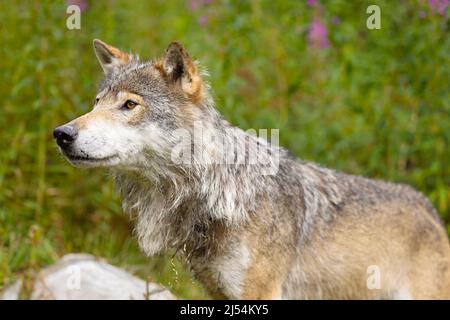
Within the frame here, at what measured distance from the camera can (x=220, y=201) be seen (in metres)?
5.06

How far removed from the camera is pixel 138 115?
4793mm

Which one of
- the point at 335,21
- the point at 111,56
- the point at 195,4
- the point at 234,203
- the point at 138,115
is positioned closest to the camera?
the point at 138,115

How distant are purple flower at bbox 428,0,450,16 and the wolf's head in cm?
298

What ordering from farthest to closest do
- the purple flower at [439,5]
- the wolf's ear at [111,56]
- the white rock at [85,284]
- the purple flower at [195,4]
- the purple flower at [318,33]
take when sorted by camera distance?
the purple flower at [195,4] < the purple flower at [318,33] < the purple flower at [439,5] < the white rock at [85,284] < the wolf's ear at [111,56]

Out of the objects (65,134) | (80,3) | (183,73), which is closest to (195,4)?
(80,3)

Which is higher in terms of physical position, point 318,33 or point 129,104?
point 318,33

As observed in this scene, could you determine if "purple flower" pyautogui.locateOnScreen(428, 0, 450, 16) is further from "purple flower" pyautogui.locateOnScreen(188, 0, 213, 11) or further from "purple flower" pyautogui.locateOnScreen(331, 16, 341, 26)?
"purple flower" pyautogui.locateOnScreen(188, 0, 213, 11)

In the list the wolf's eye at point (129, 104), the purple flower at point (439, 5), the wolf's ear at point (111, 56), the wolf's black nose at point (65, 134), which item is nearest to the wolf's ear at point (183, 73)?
the wolf's eye at point (129, 104)

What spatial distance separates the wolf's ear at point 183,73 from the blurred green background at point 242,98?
2179 mm

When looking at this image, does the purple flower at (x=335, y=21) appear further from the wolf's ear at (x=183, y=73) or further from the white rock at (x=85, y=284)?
the white rock at (x=85, y=284)

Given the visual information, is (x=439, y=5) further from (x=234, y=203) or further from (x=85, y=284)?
(x=85, y=284)

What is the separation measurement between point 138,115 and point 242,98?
3.57 m

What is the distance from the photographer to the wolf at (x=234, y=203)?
4824mm

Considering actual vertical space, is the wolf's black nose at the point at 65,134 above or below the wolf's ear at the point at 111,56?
below
